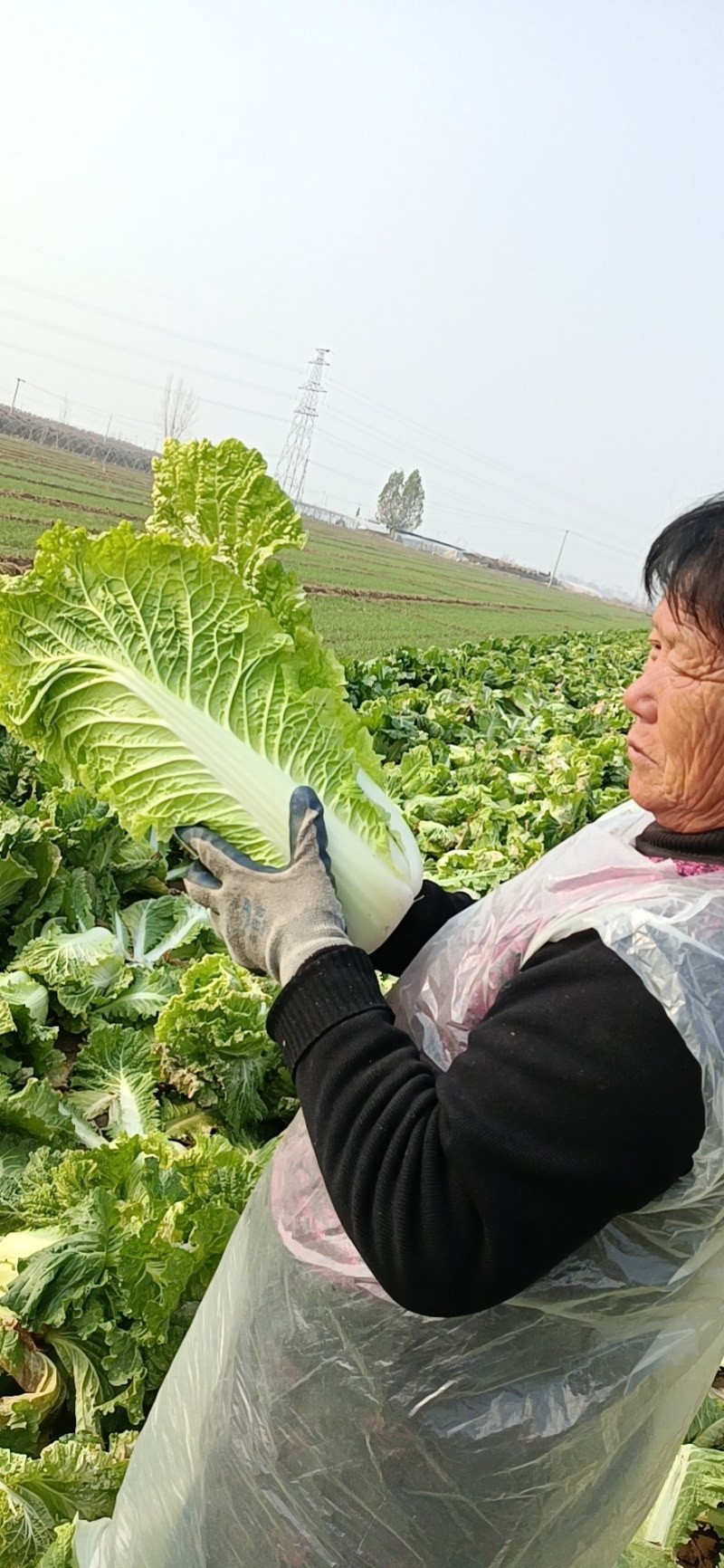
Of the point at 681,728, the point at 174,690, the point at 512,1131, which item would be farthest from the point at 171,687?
the point at 512,1131

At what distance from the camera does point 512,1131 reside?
1155 millimetres

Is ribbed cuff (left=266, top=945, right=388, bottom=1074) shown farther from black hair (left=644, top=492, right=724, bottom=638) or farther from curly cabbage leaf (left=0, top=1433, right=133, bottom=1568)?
curly cabbage leaf (left=0, top=1433, right=133, bottom=1568)

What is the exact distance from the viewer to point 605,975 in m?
1.18

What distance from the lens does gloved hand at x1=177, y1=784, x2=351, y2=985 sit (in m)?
1.52

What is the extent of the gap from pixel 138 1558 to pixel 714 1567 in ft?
5.60

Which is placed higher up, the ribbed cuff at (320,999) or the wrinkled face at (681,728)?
→ the wrinkled face at (681,728)

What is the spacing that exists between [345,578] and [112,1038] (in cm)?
3549

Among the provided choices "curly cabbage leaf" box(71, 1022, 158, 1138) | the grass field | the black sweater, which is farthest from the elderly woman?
the grass field

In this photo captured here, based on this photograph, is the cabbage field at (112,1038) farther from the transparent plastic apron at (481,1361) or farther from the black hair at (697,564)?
the black hair at (697,564)

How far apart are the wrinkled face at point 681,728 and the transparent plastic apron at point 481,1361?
0.09 m

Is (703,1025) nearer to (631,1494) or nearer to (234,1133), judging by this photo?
(631,1494)

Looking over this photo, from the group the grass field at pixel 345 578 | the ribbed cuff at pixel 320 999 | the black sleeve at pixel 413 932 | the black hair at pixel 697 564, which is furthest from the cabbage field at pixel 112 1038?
the grass field at pixel 345 578

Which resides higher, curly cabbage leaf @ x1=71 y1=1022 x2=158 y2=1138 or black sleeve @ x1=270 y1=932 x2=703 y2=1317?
black sleeve @ x1=270 y1=932 x2=703 y2=1317

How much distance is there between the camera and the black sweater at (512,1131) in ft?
3.74
